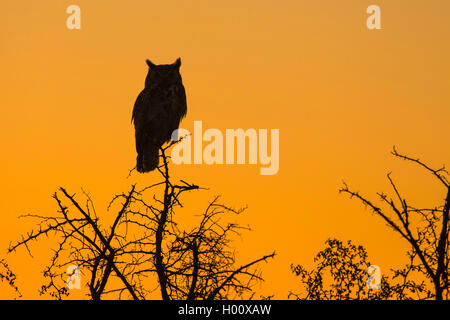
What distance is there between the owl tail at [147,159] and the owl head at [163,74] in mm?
1400

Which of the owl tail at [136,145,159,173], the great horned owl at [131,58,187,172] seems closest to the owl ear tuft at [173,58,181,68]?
the great horned owl at [131,58,187,172]

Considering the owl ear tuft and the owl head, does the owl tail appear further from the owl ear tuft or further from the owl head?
the owl ear tuft

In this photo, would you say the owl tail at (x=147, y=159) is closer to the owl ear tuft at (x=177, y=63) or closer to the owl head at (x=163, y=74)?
the owl head at (x=163, y=74)

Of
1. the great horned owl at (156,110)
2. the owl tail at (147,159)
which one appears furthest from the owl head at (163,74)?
the owl tail at (147,159)

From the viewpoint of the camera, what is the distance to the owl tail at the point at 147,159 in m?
14.3

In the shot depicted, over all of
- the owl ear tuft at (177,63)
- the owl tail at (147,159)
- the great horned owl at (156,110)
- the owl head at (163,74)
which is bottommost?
the owl tail at (147,159)

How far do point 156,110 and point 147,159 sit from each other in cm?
106

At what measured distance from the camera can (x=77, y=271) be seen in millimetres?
8477

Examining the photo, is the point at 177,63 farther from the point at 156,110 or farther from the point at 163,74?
the point at 156,110
